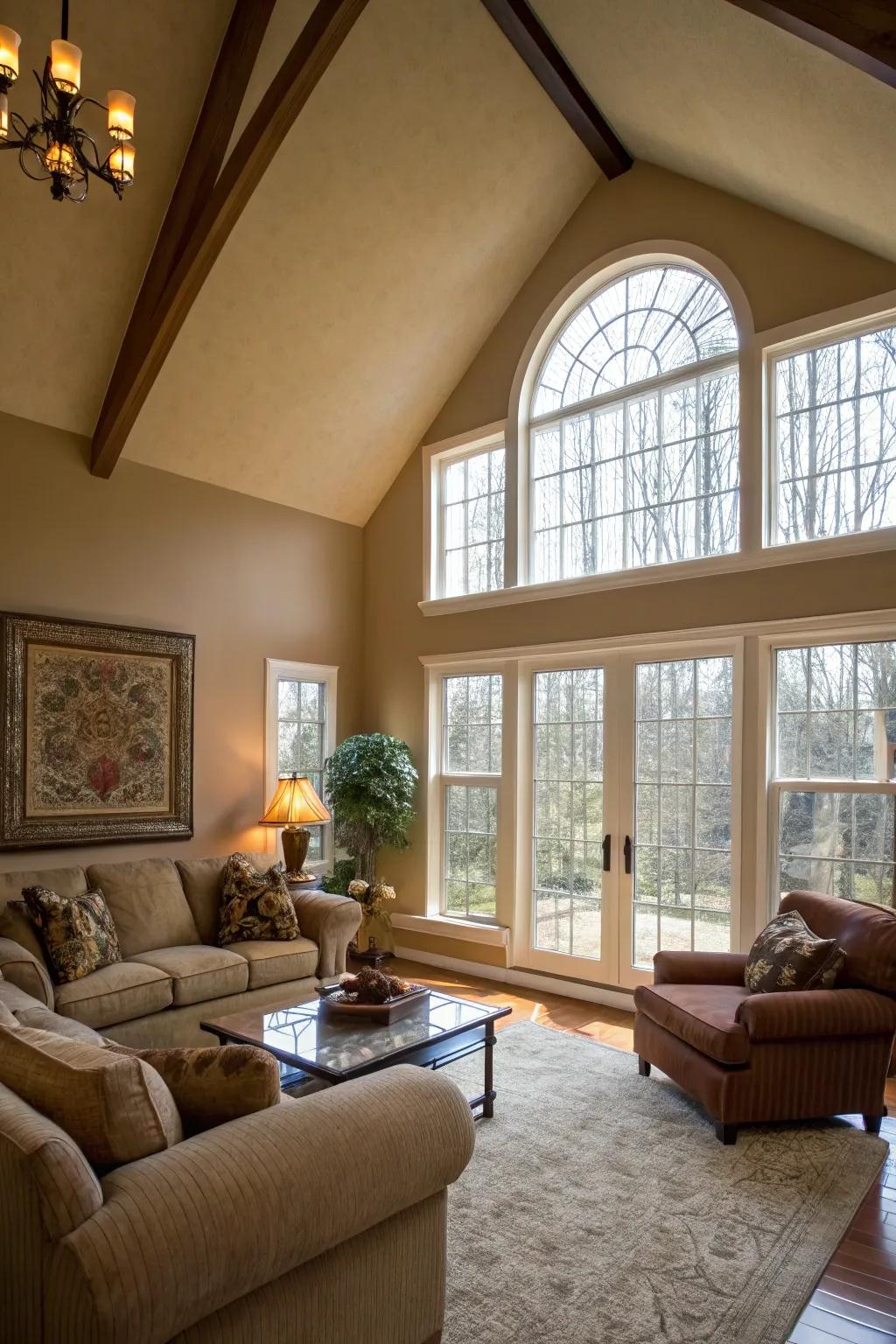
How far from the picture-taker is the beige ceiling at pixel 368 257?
4.68 meters

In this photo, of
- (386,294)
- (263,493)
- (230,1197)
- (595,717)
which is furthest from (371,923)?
(230,1197)

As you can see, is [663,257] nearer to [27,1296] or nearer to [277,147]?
[277,147]

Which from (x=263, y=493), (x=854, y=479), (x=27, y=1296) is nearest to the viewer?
(x=27, y=1296)

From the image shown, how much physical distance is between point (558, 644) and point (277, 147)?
10.4ft

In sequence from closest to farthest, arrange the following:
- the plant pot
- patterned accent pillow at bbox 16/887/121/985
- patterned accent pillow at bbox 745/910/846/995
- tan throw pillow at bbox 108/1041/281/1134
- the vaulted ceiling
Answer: tan throw pillow at bbox 108/1041/281/1134 < patterned accent pillow at bbox 745/910/846/995 < the vaulted ceiling < patterned accent pillow at bbox 16/887/121/985 < the plant pot

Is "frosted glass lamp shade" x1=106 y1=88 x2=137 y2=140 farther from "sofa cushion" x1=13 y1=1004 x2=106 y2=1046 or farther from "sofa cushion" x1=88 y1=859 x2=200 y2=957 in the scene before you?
"sofa cushion" x1=88 y1=859 x2=200 y2=957

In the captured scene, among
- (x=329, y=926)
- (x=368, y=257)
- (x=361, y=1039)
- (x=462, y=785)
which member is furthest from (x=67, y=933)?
(x=368, y=257)

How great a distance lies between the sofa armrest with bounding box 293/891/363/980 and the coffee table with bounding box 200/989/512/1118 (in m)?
1.24

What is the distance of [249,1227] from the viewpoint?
1.67 metres

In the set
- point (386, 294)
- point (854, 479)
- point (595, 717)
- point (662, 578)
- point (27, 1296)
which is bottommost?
point (27, 1296)

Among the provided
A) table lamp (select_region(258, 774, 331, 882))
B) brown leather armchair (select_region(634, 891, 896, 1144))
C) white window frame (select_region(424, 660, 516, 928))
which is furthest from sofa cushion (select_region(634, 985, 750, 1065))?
table lamp (select_region(258, 774, 331, 882))

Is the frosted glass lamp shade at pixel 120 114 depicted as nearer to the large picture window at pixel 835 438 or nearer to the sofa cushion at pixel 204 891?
the large picture window at pixel 835 438

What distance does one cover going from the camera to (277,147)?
4.32m

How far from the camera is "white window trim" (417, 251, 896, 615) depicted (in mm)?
4504
